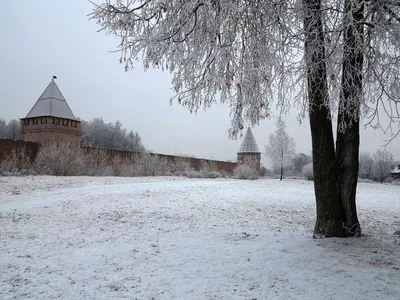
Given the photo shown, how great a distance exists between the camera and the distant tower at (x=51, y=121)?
22.6 meters

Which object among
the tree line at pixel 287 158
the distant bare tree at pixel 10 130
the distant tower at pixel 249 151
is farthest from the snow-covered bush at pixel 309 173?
the distant bare tree at pixel 10 130

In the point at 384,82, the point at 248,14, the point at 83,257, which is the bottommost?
the point at 83,257

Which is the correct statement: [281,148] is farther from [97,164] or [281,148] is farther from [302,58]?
[302,58]

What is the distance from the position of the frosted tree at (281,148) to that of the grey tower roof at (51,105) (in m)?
19.6

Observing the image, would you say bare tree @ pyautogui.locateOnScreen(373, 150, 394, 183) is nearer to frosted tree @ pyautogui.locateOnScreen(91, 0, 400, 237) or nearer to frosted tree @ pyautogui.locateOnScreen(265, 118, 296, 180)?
frosted tree @ pyautogui.locateOnScreen(265, 118, 296, 180)

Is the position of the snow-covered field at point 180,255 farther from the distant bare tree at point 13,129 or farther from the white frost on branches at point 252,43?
the distant bare tree at point 13,129

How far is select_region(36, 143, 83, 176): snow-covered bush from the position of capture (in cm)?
1518

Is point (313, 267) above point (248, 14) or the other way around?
the other way around

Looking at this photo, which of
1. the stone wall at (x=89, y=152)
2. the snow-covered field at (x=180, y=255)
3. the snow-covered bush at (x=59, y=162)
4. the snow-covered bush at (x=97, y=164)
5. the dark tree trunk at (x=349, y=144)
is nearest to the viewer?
the snow-covered field at (x=180, y=255)

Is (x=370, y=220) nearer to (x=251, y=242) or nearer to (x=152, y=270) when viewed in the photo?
(x=251, y=242)

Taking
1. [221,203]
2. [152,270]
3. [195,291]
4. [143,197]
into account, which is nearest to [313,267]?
[195,291]

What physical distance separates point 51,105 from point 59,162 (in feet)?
32.7

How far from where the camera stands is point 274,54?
4082 millimetres

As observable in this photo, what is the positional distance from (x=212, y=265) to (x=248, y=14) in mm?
3289
